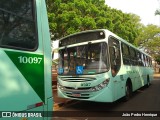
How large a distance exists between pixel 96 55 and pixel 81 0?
34.1 feet

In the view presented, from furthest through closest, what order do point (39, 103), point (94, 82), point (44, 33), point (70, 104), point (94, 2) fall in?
point (94, 2), point (70, 104), point (94, 82), point (44, 33), point (39, 103)

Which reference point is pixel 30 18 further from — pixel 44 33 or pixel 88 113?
pixel 88 113

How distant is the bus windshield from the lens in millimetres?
8898

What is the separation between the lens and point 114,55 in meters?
9.58

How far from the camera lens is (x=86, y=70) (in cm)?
902

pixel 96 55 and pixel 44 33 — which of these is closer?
pixel 44 33

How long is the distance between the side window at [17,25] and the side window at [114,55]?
5.58 meters

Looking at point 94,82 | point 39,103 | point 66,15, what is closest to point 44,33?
point 39,103

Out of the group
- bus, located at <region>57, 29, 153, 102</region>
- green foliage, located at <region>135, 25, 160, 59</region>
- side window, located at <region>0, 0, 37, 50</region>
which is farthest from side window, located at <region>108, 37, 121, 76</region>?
green foliage, located at <region>135, 25, 160, 59</region>

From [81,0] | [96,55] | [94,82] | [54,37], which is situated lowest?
[94,82]

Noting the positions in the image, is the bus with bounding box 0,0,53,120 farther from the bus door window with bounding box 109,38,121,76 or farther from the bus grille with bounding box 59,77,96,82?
the bus door window with bounding box 109,38,121,76

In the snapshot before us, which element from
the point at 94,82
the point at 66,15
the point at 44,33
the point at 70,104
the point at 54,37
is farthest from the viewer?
the point at 54,37

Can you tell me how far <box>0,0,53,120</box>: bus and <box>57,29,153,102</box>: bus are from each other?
15.5ft

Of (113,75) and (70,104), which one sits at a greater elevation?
(113,75)
